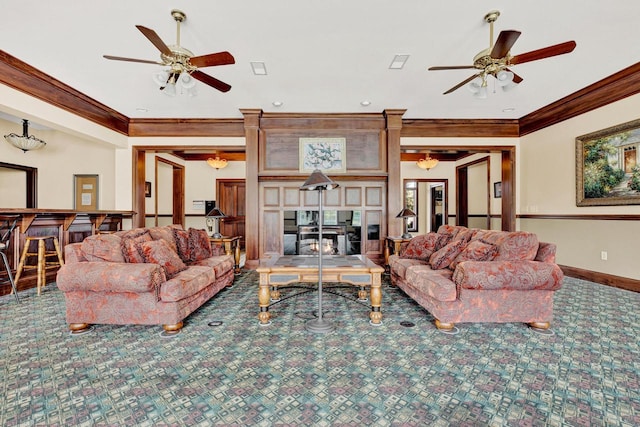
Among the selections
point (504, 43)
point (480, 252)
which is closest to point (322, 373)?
point (480, 252)

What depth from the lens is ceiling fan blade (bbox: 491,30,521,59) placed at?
232cm

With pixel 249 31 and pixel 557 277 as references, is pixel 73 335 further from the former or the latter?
pixel 557 277

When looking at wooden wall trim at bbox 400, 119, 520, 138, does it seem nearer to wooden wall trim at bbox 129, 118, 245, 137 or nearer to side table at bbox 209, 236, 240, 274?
wooden wall trim at bbox 129, 118, 245, 137

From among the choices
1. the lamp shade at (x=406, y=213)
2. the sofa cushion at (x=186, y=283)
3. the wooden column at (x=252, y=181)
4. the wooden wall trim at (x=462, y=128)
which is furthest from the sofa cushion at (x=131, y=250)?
the wooden wall trim at (x=462, y=128)

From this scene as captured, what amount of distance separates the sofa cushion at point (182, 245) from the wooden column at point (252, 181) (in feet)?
5.39

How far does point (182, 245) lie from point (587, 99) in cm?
590

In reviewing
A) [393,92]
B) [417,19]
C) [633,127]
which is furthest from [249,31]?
[633,127]

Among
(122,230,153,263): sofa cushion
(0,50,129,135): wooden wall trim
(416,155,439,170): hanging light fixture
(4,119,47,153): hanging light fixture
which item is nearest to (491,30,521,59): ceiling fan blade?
(122,230,153,263): sofa cushion

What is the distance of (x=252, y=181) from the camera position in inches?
211

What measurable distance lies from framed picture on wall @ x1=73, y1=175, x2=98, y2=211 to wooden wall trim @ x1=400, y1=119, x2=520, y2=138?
20.9 ft

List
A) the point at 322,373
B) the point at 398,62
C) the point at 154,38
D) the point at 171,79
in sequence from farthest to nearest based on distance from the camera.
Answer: the point at 398,62
the point at 171,79
the point at 154,38
the point at 322,373

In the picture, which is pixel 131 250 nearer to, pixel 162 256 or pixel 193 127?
pixel 162 256

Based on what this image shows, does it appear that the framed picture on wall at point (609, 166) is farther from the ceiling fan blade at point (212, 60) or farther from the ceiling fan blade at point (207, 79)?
the ceiling fan blade at point (207, 79)

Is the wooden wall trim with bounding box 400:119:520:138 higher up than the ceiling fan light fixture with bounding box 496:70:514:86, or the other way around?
the wooden wall trim with bounding box 400:119:520:138
